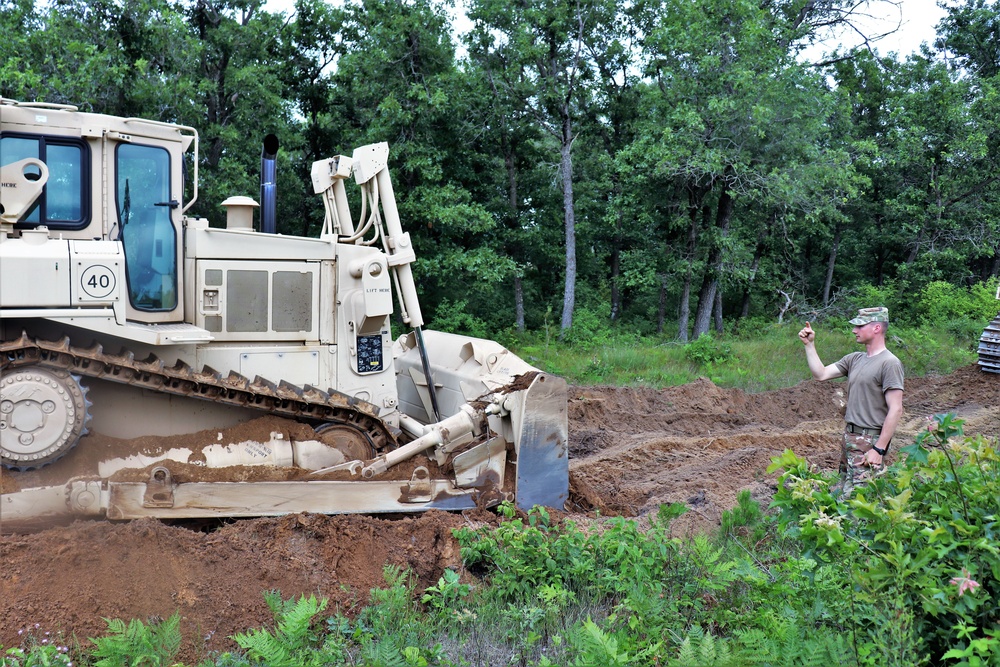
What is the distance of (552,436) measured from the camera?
20.9 ft

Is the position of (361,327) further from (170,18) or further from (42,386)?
(170,18)

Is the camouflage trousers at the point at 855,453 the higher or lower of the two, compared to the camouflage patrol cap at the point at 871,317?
lower

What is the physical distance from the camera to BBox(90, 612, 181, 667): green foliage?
3920mm

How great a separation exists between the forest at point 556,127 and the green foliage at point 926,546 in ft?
40.5

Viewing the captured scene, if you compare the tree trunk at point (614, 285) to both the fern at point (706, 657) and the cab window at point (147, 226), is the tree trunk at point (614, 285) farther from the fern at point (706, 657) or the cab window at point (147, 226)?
the fern at point (706, 657)

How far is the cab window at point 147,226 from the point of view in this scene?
5.60 m

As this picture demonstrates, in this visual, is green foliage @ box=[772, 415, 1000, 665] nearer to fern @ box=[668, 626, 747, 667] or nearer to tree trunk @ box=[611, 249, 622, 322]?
fern @ box=[668, 626, 747, 667]

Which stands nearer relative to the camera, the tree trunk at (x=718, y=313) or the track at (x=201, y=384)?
the track at (x=201, y=384)

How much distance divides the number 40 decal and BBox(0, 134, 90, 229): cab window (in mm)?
454

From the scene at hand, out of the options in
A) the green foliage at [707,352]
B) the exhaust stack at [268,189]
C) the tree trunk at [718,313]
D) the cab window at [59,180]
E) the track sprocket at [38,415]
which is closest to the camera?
the track sprocket at [38,415]

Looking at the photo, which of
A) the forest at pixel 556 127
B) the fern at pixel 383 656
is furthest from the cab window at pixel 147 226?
the forest at pixel 556 127

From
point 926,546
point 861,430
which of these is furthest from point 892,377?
point 926,546

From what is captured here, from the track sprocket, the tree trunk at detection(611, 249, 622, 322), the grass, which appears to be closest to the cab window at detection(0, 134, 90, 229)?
the track sprocket

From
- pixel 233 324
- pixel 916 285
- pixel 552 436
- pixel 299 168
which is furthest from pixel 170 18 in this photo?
pixel 916 285
